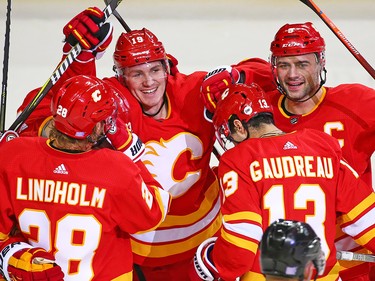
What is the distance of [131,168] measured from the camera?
3.16m

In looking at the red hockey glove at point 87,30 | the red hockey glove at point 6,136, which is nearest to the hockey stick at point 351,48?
the red hockey glove at point 87,30

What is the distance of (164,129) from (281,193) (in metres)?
0.80

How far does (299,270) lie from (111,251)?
1.23 meters

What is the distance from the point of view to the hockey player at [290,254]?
212cm

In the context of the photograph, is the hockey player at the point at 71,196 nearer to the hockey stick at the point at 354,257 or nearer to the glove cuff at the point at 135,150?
the glove cuff at the point at 135,150

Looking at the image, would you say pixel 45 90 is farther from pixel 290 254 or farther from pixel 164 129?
pixel 290 254

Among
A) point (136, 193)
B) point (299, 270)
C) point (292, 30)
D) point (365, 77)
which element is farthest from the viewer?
point (365, 77)

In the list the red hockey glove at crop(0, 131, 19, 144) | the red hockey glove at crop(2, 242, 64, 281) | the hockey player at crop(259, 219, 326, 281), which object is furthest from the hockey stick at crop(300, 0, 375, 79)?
the hockey player at crop(259, 219, 326, 281)

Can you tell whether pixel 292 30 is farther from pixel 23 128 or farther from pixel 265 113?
pixel 23 128

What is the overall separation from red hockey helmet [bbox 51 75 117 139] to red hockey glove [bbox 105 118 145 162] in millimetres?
146

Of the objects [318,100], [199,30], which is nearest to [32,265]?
[318,100]

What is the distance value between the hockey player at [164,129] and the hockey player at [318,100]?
0.61 feet

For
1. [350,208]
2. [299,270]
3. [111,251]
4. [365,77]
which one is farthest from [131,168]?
[365,77]

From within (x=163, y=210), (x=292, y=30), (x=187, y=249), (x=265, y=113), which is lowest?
(x=187, y=249)
